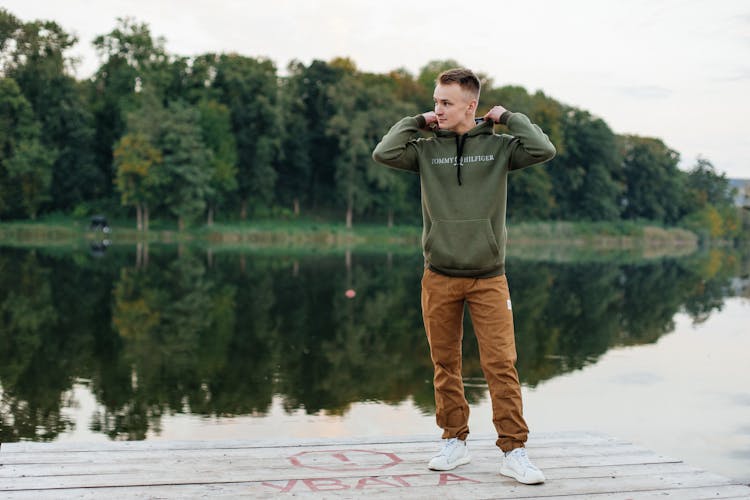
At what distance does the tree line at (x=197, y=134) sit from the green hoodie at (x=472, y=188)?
51582mm

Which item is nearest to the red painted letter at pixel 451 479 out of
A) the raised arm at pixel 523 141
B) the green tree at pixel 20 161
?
the raised arm at pixel 523 141

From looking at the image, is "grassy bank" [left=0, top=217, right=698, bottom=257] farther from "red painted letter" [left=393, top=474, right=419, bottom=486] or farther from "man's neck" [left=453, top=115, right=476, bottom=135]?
"red painted letter" [left=393, top=474, right=419, bottom=486]

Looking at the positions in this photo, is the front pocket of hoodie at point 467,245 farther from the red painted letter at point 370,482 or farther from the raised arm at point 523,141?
the red painted letter at point 370,482

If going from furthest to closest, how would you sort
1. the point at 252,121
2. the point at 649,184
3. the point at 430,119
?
the point at 649,184, the point at 252,121, the point at 430,119

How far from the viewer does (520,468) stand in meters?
4.25

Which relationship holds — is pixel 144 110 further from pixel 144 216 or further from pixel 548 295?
pixel 548 295

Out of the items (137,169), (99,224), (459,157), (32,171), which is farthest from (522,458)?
(32,171)

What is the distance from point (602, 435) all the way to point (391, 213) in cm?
5920

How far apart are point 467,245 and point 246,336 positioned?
8.72 meters

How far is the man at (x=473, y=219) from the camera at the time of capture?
4387 millimetres

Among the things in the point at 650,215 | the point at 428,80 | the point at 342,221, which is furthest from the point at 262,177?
the point at 650,215

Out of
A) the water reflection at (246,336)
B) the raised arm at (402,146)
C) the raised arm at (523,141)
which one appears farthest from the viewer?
the water reflection at (246,336)

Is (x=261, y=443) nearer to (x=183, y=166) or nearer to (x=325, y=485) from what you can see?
(x=325, y=485)

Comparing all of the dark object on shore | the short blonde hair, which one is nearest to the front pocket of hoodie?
the short blonde hair
